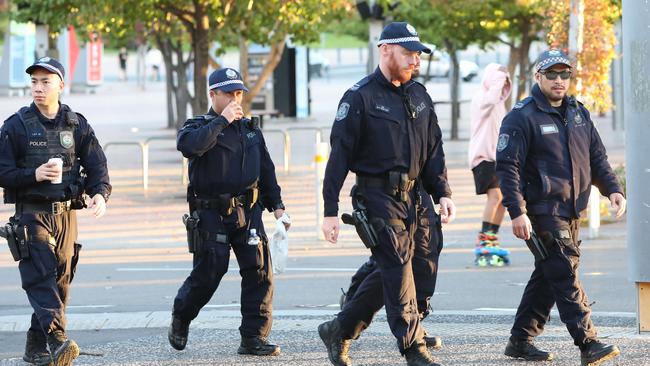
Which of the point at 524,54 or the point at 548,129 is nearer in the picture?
the point at 548,129

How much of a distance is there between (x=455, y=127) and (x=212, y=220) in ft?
72.7

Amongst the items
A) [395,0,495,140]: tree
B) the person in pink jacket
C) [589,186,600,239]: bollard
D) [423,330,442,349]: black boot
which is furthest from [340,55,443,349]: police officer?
[395,0,495,140]: tree

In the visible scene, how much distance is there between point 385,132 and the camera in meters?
7.32

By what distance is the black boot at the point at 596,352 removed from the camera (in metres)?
7.29

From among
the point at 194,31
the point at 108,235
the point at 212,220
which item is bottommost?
the point at 108,235

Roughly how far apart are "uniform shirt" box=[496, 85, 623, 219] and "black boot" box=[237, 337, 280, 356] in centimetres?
166

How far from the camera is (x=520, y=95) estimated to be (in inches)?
1149

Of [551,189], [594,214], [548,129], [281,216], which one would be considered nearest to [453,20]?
[594,214]

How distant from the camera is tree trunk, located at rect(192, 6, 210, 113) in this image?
65.5 ft

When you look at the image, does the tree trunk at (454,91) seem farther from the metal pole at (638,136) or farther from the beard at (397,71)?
the beard at (397,71)

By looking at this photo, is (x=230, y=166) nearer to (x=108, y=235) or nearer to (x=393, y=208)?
(x=393, y=208)

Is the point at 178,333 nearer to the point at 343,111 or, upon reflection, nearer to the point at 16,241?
the point at 16,241

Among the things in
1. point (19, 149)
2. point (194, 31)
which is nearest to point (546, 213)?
point (19, 149)

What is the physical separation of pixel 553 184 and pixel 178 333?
2.36 metres
